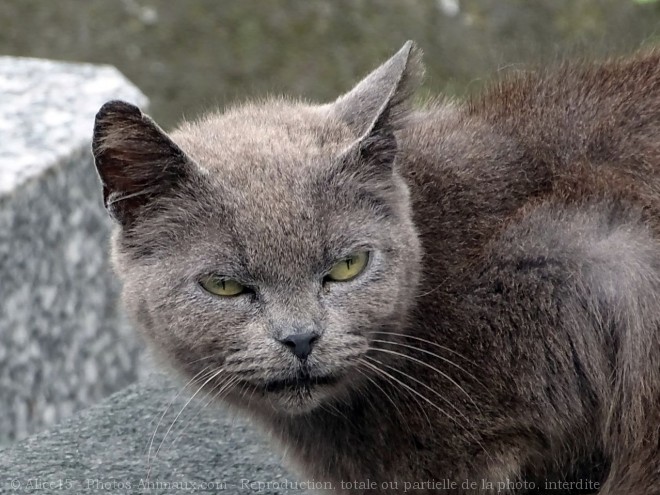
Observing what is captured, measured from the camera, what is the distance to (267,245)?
221 cm

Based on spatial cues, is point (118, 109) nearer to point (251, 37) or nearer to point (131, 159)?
point (131, 159)

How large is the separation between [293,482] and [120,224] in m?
0.97

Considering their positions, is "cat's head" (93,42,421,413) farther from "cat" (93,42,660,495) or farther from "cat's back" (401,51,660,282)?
"cat's back" (401,51,660,282)

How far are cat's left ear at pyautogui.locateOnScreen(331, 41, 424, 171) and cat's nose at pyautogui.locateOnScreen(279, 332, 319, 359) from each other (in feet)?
1.51

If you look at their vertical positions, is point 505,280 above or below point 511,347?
above

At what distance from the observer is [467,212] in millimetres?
2500

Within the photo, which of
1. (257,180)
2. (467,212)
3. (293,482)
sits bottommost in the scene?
Result: (293,482)

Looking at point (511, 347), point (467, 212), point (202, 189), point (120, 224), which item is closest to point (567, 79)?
point (467, 212)

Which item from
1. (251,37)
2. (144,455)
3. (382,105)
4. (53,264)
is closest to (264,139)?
(382,105)

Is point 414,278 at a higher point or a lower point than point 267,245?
lower

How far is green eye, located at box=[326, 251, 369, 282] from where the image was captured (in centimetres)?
228

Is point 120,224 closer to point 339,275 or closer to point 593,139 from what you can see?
point 339,275

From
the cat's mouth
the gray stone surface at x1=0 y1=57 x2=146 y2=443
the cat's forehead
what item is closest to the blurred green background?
the gray stone surface at x1=0 y1=57 x2=146 y2=443

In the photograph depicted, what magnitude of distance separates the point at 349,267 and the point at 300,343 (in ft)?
0.81
